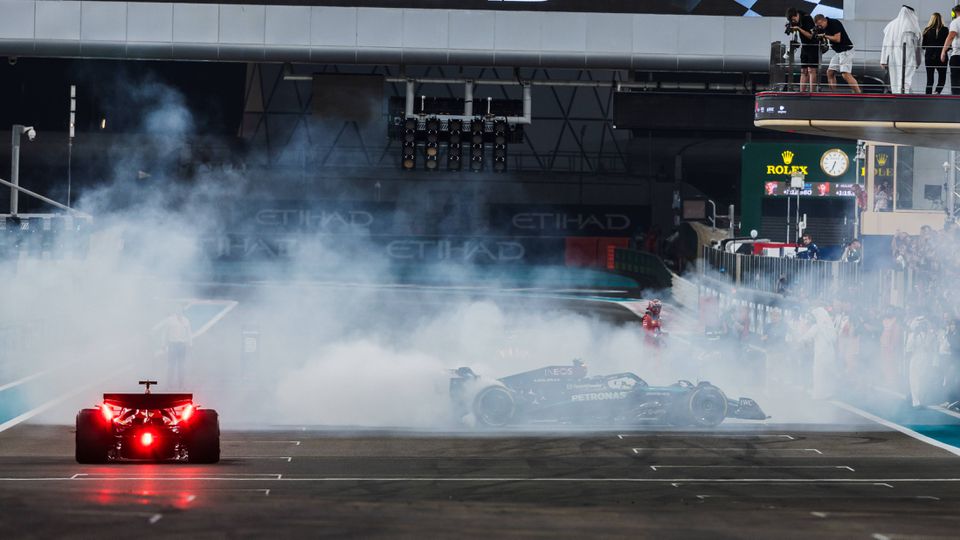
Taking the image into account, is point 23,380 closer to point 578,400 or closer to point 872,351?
point 578,400

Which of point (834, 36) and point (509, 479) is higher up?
point (834, 36)

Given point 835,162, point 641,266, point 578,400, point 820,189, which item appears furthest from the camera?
point 641,266

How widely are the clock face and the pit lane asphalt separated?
2572cm

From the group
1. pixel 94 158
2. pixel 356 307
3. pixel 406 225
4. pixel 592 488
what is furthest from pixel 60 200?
pixel 592 488

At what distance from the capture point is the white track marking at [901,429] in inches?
632

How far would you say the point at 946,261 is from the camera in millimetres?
20969

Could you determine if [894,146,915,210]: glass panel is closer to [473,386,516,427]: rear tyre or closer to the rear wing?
[473,386,516,427]: rear tyre

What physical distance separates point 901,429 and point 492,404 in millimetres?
5645

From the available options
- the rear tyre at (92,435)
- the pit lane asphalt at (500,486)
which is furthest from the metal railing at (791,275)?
the rear tyre at (92,435)

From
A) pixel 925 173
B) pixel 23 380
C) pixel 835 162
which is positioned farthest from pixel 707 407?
pixel 835 162

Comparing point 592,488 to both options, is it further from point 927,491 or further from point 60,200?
point 60,200

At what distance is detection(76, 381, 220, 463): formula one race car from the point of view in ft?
42.4

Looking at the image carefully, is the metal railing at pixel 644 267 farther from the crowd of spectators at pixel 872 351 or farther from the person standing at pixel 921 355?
the person standing at pixel 921 355

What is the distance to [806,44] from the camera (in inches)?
833
